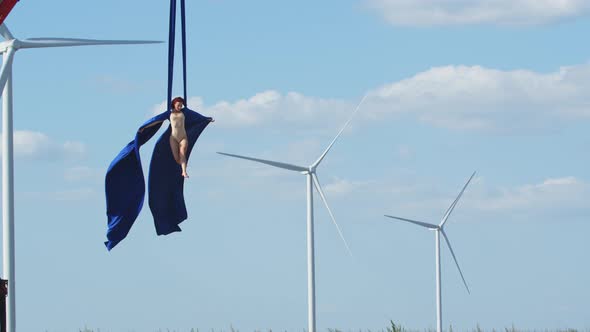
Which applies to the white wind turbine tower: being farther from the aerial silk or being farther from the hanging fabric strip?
the hanging fabric strip

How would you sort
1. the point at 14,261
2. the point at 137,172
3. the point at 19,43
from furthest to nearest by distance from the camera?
the point at 19,43 < the point at 14,261 < the point at 137,172

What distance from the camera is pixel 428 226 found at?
93562mm

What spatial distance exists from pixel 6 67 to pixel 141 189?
998cm

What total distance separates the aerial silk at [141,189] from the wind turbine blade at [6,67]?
7.05 metres

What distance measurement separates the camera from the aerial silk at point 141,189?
40281mm

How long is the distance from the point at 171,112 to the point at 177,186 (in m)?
2.89

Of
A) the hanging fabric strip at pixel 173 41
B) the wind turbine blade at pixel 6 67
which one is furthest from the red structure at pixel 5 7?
the wind turbine blade at pixel 6 67

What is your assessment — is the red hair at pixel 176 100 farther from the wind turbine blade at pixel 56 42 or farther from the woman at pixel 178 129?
the wind turbine blade at pixel 56 42

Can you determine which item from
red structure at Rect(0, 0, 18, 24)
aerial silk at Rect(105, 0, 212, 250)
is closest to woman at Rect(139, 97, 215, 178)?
aerial silk at Rect(105, 0, 212, 250)

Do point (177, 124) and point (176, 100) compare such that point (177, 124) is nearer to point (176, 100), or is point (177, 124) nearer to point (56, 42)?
point (176, 100)

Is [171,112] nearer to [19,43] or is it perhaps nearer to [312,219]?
[19,43]

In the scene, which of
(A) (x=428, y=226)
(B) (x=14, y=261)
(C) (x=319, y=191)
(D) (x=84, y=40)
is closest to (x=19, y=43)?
(D) (x=84, y=40)

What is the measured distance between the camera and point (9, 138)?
4766 cm

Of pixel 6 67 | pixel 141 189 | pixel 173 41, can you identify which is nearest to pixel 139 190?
pixel 141 189
